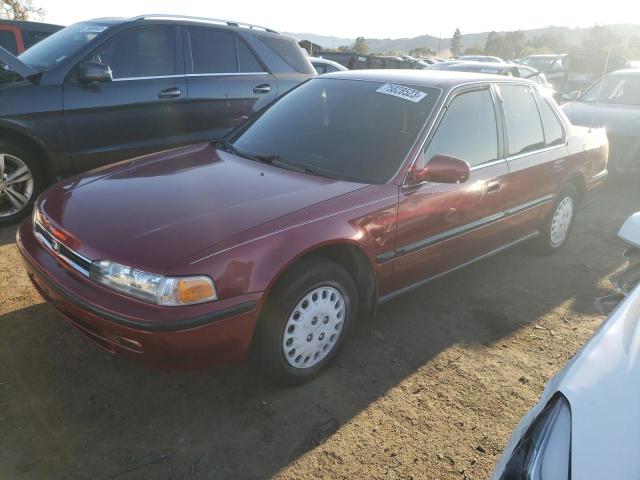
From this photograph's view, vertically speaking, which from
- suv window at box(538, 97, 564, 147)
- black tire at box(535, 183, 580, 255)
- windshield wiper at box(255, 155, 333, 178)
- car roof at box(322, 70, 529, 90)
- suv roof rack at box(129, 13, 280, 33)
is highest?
suv roof rack at box(129, 13, 280, 33)

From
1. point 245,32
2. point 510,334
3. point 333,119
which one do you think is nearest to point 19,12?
point 245,32

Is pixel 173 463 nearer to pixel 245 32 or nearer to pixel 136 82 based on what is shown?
pixel 136 82

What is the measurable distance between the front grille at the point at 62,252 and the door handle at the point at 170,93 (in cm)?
246

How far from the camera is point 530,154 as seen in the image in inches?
153

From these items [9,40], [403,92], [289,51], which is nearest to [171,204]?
[403,92]

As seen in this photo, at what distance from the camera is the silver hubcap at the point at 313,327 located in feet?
8.32

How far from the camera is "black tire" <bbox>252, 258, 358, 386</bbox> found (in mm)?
2398

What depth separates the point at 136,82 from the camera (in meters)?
4.72

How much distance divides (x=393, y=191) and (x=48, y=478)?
2.09 metres

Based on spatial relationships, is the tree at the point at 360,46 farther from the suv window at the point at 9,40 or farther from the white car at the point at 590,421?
the white car at the point at 590,421

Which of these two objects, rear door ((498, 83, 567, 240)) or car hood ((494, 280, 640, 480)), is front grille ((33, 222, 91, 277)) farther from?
rear door ((498, 83, 567, 240))

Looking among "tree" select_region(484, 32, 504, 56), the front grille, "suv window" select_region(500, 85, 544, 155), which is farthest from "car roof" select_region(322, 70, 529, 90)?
"tree" select_region(484, 32, 504, 56)

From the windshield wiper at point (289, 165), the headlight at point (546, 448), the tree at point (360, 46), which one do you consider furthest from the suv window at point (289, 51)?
the tree at point (360, 46)

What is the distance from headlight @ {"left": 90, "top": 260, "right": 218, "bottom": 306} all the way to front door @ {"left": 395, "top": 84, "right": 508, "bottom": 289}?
1.22 m
